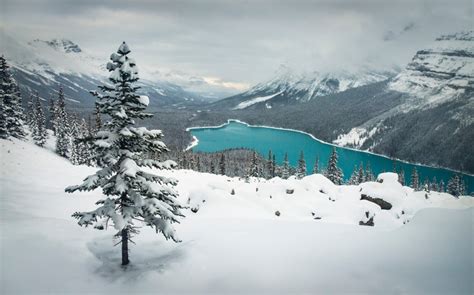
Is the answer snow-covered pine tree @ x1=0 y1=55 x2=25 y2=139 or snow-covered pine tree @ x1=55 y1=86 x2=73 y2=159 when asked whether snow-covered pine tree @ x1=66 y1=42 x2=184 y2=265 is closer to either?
snow-covered pine tree @ x1=0 y1=55 x2=25 y2=139

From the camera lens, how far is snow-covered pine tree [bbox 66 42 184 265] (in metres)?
11.4

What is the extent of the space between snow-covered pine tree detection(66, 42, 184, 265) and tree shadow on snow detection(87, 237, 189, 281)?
96.6 inches

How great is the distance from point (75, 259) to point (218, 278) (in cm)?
656

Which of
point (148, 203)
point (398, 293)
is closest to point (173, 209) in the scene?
point (148, 203)

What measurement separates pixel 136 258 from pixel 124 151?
6.02 metres

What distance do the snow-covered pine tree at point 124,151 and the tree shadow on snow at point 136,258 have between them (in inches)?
96.6

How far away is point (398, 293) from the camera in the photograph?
1087 centimetres

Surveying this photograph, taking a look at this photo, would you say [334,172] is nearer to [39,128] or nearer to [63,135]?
[63,135]

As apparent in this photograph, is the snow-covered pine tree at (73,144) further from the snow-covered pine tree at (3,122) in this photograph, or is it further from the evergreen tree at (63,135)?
the snow-covered pine tree at (3,122)

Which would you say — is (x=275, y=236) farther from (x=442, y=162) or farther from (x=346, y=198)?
(x=442, y=162)

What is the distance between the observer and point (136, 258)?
1470cm

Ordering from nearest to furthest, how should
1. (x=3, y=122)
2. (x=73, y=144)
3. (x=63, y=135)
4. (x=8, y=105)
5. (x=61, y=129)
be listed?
1. (x=3, y=122)
2. (x=8, y=105)
3. (x=73, y=144)
4. (x=61, y=129)
5. (x=63, y=135)

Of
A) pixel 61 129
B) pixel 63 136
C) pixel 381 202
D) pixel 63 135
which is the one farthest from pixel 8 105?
pixel 381 202

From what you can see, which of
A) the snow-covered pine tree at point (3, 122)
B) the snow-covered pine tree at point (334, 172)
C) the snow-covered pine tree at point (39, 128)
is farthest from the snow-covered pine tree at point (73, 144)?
the snow-covered pine tree at point (334, 172)
